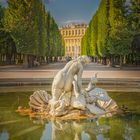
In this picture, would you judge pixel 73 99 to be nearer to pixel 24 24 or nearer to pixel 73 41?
pixel 24 24

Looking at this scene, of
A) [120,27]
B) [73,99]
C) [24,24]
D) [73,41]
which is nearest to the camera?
[73,99]

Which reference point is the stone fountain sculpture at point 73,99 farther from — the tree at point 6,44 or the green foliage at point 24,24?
the tree at point 6,44

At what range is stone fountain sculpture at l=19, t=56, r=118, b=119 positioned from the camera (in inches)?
379

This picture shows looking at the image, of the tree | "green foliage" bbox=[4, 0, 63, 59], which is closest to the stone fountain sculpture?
"green foliage" bbox=[4, 0, 63, 59]

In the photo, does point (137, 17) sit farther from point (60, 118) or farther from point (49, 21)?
point (60, 118)

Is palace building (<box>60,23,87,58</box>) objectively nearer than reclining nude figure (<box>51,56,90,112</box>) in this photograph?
No

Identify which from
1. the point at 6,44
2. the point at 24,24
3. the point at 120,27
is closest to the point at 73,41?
the point at 6,44

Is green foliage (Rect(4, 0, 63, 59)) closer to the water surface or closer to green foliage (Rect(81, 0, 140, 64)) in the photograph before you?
green foliage (Rect(81, 0, 140, 64))

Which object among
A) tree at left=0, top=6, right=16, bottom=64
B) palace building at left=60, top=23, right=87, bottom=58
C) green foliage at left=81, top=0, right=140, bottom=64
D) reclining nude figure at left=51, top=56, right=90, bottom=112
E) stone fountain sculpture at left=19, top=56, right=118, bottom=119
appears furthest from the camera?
palace building at left=60, top=23, right=87, bottom=58

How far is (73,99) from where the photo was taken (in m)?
9.83

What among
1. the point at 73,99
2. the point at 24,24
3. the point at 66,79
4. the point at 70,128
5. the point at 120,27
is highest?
the point at 24,24

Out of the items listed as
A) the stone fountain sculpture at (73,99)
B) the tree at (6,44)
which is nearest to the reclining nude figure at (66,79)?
the stone fountain sculpture at (73,99)

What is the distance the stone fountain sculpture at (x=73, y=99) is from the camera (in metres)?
9.63

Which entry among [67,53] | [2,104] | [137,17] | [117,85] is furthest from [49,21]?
[2,104]
